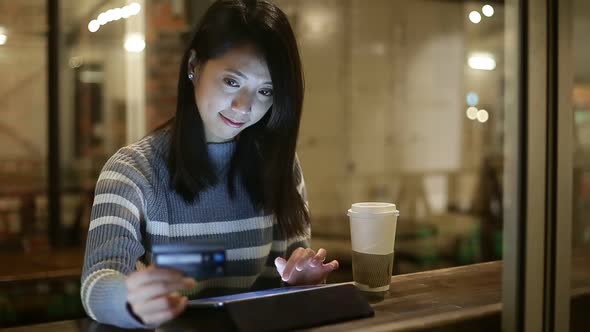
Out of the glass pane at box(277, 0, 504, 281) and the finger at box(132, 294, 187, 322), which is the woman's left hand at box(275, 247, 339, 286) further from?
the glass pane at box(277, 0, 504, 281)

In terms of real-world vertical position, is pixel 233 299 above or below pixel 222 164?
below

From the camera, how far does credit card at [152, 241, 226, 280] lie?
75 centimetres

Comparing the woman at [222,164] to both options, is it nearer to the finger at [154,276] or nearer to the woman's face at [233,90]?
the woman's face at [233,90]

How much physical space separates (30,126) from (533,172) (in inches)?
155

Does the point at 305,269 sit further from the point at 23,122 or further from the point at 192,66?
the point at 23,122

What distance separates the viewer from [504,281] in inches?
37.4

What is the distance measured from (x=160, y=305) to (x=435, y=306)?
0.54m

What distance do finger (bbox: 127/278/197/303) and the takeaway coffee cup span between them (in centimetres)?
48

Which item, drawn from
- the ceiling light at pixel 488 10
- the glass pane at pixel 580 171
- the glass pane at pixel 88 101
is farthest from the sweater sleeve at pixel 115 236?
the glass pane at pixel 88 101

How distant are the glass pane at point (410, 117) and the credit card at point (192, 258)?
3397 mm

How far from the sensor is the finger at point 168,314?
0.75 meters

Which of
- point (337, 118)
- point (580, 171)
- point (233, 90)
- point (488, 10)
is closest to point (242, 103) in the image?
point (233, 90)

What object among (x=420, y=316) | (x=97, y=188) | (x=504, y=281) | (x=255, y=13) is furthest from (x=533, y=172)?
(x=97, y=188)

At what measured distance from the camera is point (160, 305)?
0.75m
